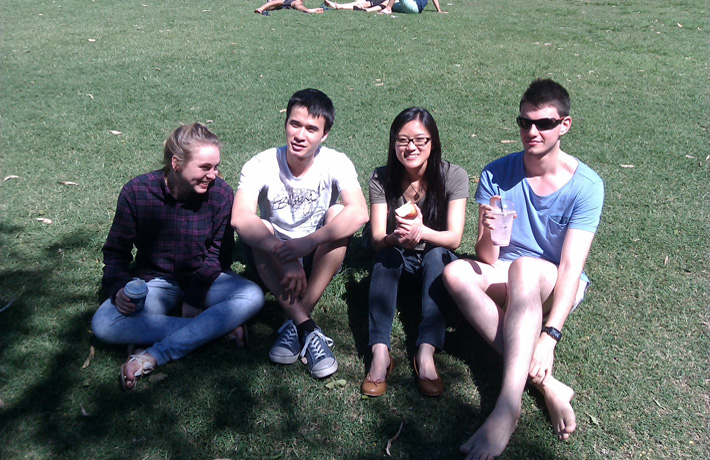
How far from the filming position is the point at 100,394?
10.4 feet

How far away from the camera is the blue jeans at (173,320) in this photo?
3.37m

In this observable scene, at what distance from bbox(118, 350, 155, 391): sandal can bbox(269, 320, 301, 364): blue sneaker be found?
67 centimetres

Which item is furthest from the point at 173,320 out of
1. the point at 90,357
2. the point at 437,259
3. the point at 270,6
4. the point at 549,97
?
the point at 270,6

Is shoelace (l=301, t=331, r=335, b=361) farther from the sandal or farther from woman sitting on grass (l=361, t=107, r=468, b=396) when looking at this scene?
the sandal

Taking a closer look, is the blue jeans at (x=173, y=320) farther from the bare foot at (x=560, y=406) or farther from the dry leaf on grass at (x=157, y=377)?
the bare foot at (x=560, y=406)

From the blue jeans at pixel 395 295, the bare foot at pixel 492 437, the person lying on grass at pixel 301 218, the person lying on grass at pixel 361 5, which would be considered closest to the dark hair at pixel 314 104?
the person lying on grass at pixel 301 218

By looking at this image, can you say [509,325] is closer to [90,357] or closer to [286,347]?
[286,347]

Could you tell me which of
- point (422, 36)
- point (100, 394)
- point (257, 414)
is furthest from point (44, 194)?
point (422, 36)

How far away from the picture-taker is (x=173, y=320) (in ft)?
11.5

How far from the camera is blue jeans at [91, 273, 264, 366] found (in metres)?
3.37

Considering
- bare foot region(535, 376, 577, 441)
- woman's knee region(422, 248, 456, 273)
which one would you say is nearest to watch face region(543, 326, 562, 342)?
bare foot region(535, 376, 577, 441)

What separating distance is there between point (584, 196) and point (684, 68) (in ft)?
24.5

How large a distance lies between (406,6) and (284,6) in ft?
9.20

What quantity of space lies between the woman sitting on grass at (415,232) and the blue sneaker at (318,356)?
22 centimetres
